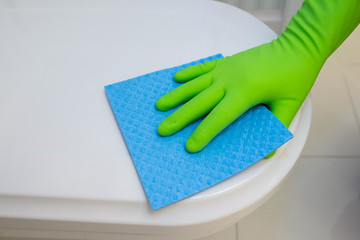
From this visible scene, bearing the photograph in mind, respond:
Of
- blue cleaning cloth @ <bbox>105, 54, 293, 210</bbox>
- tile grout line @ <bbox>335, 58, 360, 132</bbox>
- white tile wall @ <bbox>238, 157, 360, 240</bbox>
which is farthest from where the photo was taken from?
tile grout line @ <bbox>335, 58, 360, 132</bbox>

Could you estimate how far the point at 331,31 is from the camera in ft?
1.75

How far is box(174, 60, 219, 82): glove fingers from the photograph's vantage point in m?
0.54

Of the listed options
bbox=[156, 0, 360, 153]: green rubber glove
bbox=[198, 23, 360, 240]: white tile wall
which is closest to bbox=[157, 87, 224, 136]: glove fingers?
bbox=[156, 0, 360, 153]: green rubber glove

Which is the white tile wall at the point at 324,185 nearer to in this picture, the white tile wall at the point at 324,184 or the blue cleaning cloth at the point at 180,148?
the white tile wall at the point at 324,184

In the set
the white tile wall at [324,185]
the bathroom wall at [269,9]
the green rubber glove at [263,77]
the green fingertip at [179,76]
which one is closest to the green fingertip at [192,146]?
the green rubber glove at [263,77]

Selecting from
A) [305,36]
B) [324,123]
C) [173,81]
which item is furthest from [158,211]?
[324,123]

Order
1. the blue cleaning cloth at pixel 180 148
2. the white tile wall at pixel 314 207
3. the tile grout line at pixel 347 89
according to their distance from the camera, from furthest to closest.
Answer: the tile grout line at pixel 347 89
the white tile wall at pixel 314 207
the blue cleaning cloth at pixel 180 148

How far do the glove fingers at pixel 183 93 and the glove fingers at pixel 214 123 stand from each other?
5 cm

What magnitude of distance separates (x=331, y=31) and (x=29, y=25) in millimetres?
462

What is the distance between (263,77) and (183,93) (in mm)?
108

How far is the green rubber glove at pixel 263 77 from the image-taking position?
48 centimetres

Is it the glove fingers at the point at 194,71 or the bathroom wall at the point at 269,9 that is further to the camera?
the bathroom wall at the point at 269,9

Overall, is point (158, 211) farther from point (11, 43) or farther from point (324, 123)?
point (324, 123)

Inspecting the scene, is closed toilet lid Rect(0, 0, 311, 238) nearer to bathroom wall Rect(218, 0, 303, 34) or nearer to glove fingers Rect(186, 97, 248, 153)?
glove fingers Rect(186, 97, 248, 153)
